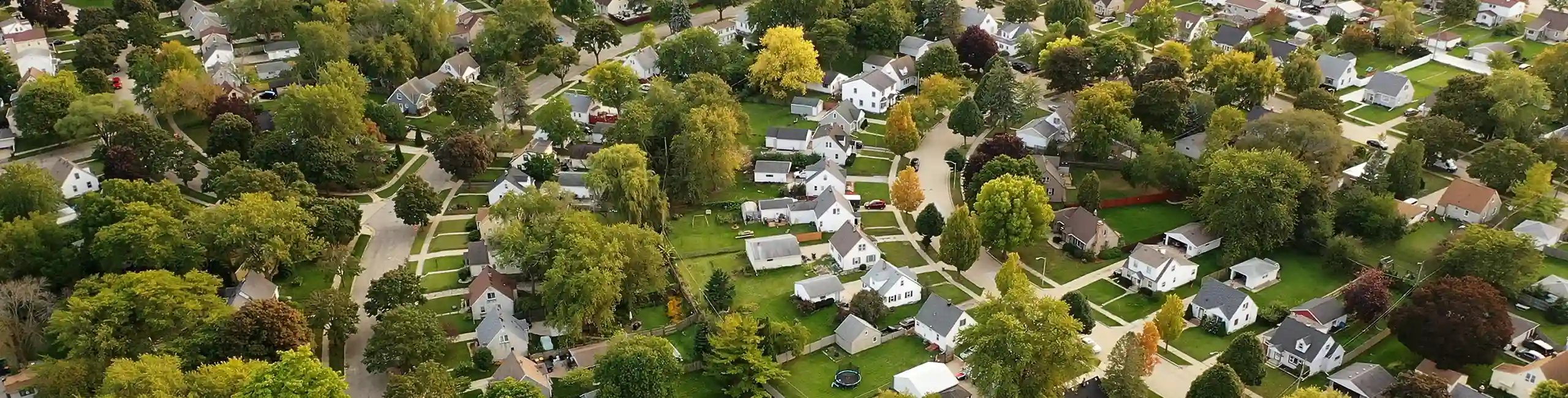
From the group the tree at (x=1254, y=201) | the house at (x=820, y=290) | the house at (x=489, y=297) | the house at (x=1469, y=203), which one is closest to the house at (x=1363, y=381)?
the tree at (x=1254, y=201)

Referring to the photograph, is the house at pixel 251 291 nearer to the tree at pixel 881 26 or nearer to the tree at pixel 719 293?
the tree at pixel 719 293

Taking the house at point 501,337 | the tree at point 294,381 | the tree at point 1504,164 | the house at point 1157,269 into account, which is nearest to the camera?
the tree at point 294,381

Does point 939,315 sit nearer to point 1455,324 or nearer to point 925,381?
point 925,381

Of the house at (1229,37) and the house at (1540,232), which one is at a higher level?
the house at (1540,232)

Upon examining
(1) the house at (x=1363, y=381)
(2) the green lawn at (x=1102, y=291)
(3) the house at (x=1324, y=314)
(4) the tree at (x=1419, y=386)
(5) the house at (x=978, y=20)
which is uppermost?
(4) the tree at (x=1419, y=386)

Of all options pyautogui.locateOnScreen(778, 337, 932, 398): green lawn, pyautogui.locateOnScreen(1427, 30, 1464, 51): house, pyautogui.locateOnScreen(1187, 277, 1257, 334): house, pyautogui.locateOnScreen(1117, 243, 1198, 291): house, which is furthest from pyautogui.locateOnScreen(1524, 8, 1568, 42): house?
pyautogui.locateOnScreen(778, 337, 932, 398): green lawn

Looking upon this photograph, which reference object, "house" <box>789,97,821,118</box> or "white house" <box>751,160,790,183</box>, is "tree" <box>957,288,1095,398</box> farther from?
"house" <box>789,97,821,118</box>
